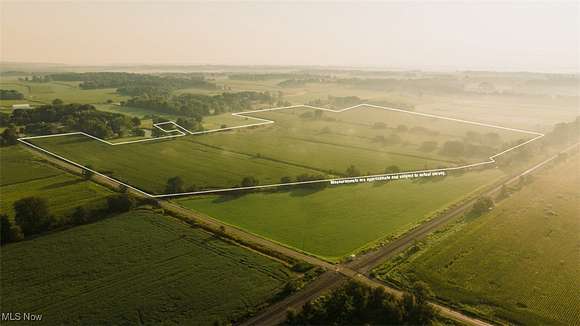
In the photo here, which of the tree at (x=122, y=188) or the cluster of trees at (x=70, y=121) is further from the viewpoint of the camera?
the cluster of trees at (x=70, y=121)

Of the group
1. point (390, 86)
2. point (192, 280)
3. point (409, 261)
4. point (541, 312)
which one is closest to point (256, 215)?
point (192, 280)

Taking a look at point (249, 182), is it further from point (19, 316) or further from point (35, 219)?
point (19, 316)

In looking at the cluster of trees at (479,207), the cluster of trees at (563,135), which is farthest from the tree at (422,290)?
the cluster of trees at (563,135)

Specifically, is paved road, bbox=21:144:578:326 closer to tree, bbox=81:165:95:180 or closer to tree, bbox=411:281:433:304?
tree, bbox=411:281:433:304

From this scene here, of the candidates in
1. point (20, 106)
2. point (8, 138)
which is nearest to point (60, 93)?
point (20, 106)

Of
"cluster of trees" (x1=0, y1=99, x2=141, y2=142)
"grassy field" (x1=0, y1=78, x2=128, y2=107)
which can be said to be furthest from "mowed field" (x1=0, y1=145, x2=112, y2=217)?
"grassy field" (x1=0, y1=78, x2=128, y2=107)

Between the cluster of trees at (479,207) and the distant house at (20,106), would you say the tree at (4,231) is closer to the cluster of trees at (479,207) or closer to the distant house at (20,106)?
the cluster of trees at (479,207)
